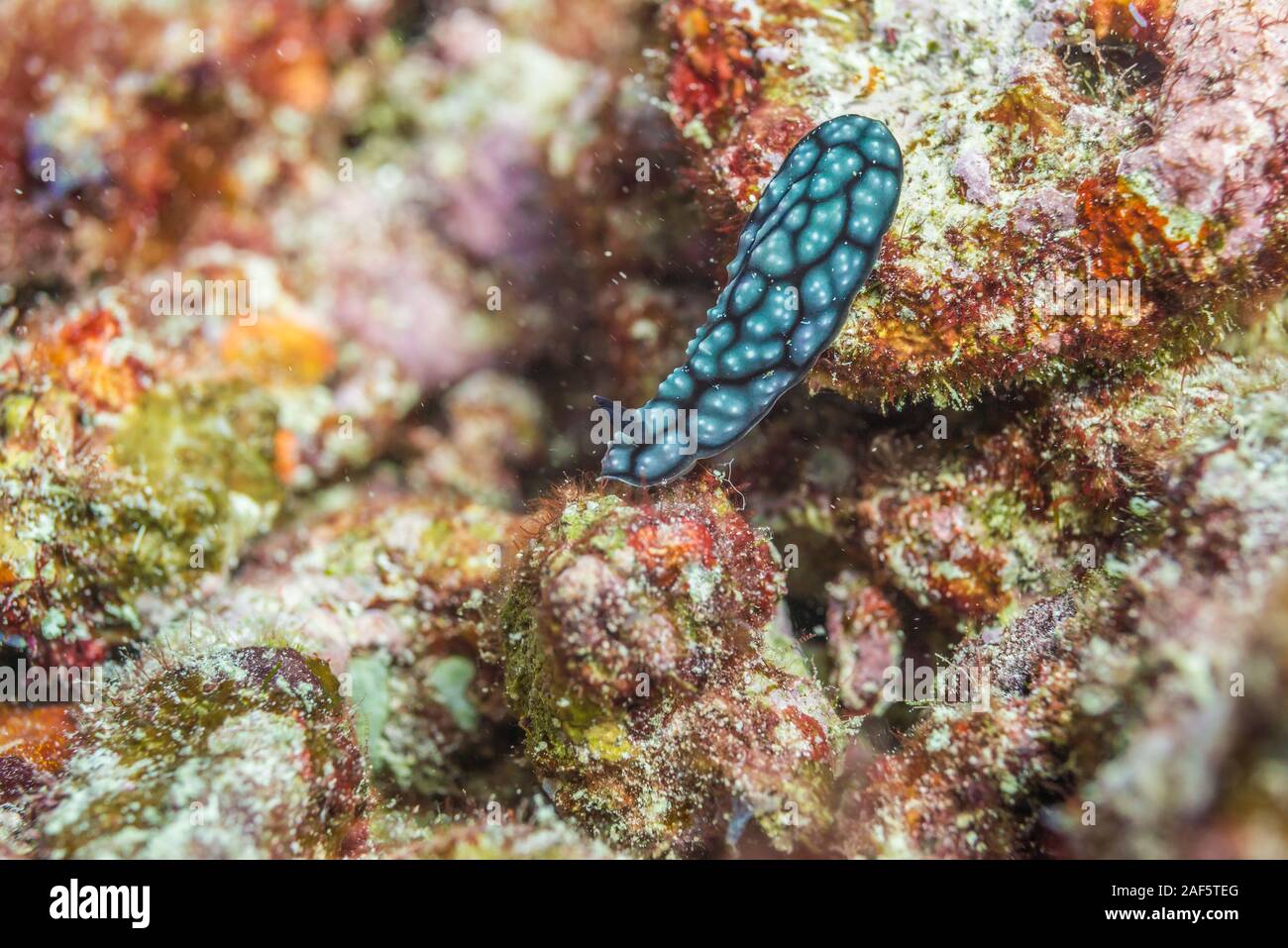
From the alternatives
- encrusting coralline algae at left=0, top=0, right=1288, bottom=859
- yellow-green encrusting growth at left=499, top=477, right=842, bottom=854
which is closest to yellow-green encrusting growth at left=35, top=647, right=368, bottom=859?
encrusting coralline algae at left=0, top=0, right=1288, bottom=859

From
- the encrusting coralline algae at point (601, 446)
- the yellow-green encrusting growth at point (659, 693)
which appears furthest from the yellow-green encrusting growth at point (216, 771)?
the yellow-green encrusting growth at point (659, 693)

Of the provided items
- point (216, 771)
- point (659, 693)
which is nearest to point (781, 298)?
point (659, 693)

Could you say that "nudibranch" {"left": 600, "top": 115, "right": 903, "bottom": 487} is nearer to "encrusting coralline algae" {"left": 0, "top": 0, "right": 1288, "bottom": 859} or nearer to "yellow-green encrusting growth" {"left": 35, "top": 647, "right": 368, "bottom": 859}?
"encrusting coralline algae" {"left": 0, "top": 0, "right": 1288, "bottom": 859}

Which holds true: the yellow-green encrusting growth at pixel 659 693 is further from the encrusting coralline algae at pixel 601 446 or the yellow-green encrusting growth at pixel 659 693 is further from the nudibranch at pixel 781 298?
the nudibranch at pixel 781 298

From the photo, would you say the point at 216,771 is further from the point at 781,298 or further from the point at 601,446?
the point at 781,298

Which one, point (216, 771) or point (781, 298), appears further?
point (781, 298)

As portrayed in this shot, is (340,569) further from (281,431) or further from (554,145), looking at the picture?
(554,145)
